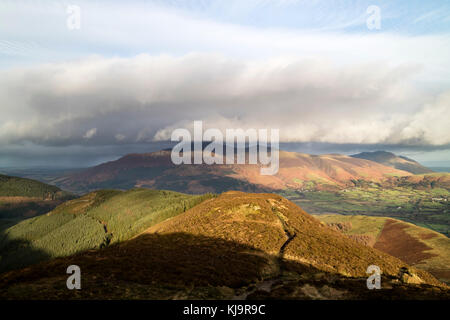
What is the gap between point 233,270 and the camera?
3800 centimetres

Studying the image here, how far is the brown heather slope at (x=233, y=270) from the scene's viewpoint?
28188 millimetres

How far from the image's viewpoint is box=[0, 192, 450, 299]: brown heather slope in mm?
28188

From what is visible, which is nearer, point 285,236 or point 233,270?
point 233,270

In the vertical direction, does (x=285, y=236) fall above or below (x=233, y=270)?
below

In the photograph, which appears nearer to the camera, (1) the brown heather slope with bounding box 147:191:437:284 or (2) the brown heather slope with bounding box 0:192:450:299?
(2) the brown heather slope with bounding box 0:192:450:299

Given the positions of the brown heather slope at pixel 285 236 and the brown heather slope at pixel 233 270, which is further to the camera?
the brown heather slope at pixel 285 236

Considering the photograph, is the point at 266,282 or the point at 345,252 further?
the point at 345,252
